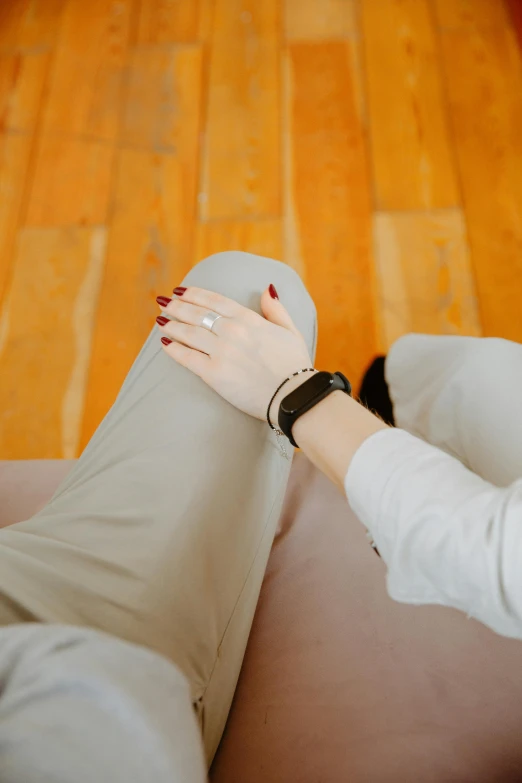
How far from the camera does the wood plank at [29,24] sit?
5.10ft

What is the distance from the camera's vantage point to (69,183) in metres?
1.34

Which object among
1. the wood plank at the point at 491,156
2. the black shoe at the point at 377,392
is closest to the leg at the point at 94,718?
the black shoe at the point at 377,392

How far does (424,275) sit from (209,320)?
0.71m

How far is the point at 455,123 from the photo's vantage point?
4.38 feet

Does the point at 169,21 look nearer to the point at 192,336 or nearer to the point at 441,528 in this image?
the point at 192,336

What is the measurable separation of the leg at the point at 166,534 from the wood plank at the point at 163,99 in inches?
34.5

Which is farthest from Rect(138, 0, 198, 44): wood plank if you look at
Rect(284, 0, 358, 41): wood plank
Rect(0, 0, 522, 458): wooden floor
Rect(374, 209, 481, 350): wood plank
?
Rect(374, 209, 481, 350): wood plank

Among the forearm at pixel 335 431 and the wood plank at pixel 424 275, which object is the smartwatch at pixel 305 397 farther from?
the wood plank at pixel 424 275

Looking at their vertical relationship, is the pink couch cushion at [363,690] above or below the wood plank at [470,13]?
below

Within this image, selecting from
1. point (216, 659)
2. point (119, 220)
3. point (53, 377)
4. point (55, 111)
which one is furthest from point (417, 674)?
point (55, 111)

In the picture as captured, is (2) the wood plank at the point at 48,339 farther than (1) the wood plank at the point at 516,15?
No

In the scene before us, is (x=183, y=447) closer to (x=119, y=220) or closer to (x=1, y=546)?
(x=1, y=546)

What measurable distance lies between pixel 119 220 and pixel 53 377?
421 mm

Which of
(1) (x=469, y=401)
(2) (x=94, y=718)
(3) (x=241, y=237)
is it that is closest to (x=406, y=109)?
(3) (x=241, y=237)
